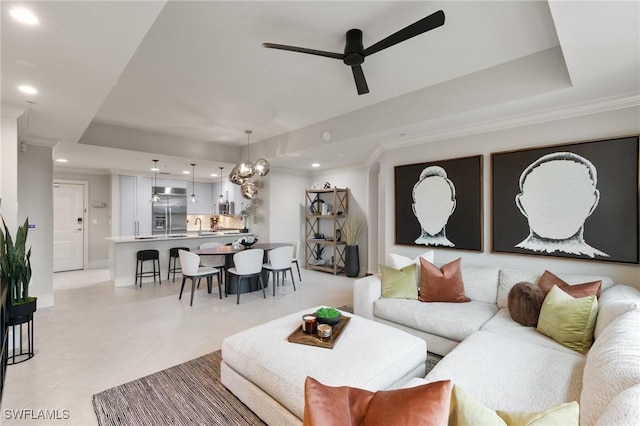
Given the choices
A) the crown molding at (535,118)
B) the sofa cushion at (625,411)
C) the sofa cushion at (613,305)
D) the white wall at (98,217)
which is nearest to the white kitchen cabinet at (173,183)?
the white wall at (98,217)

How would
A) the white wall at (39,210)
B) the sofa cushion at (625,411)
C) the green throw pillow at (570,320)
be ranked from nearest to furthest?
the sofa cushion at (625,411)
the green throw pillow at (570,320)
the white wall at (39,210)

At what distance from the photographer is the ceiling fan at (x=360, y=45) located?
193cm

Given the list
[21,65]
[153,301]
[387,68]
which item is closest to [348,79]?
[387,68]

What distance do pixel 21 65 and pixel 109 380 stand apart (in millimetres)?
2514

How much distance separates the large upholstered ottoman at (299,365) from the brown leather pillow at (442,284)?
1049mm

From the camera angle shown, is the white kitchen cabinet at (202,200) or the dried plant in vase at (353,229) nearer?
the dried plant in vase at (353,229)

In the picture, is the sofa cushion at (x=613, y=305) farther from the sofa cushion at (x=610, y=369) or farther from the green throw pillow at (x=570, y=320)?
the sofa cushion at (x=610, y=369)

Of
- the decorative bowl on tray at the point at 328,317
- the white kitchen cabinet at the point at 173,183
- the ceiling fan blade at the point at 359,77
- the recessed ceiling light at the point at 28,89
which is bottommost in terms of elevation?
the decorative bowl on tray at the point at 328,317

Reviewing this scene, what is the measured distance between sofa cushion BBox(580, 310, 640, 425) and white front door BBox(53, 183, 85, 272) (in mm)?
9248

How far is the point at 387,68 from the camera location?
118 inches

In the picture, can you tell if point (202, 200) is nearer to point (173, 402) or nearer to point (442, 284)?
point (173, 402)

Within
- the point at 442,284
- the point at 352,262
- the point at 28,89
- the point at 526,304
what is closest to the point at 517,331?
the point at 526,304

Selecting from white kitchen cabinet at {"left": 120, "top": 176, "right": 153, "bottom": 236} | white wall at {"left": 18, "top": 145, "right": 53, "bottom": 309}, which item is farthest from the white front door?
white wall at {"left": 18, "top": 145, "right": 53, "bottom": 309}

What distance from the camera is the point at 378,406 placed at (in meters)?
1.05
